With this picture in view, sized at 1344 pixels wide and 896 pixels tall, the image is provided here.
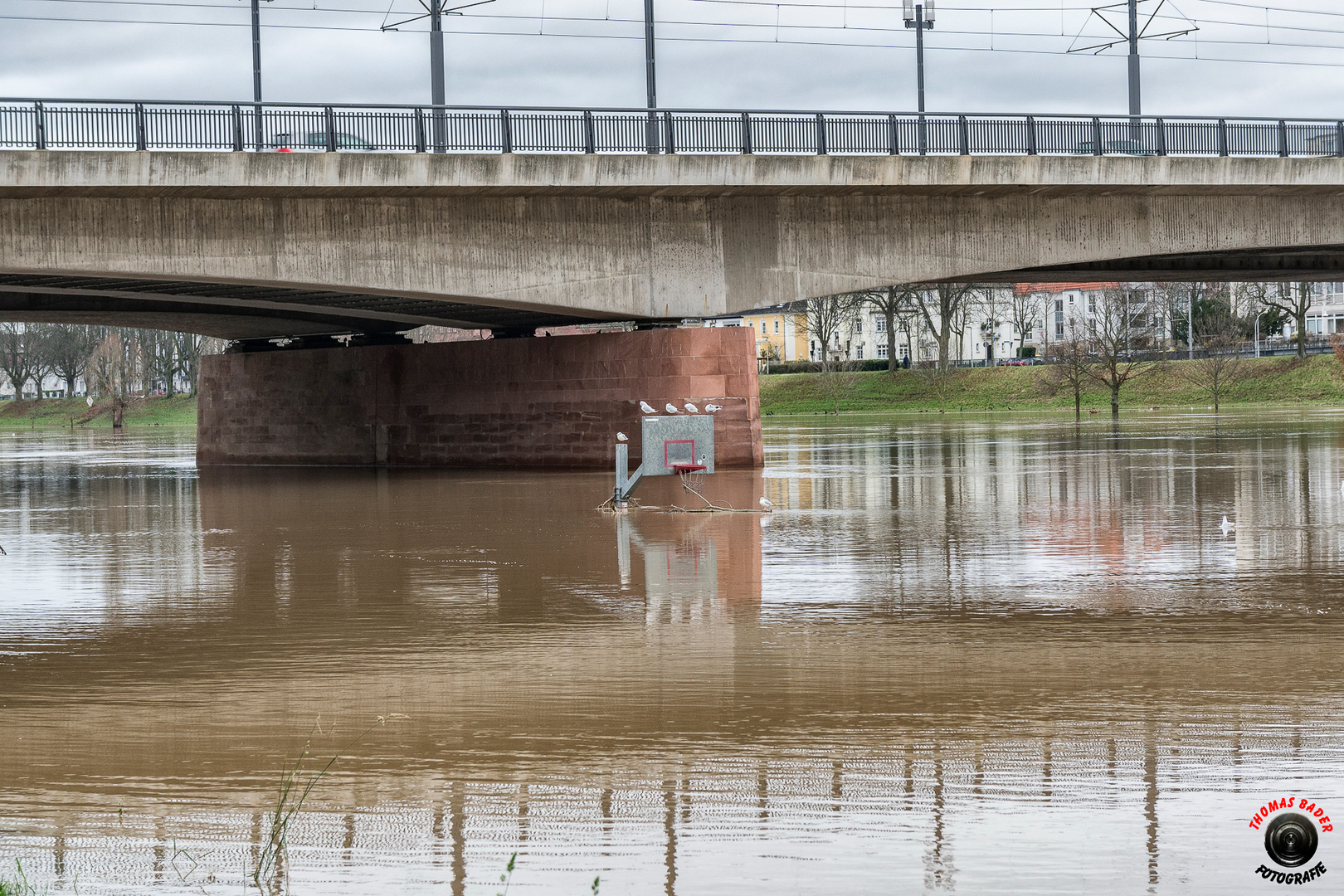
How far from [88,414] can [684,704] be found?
114943mm

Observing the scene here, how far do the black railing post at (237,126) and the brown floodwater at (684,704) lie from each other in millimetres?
10641

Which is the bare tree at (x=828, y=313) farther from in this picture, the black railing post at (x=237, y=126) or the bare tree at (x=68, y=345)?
the black railing post at (x=237, y=126)

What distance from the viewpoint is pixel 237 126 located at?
27.7 m

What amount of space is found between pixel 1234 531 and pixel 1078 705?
32.2 feet

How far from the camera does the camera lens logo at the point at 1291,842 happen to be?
5.47 metres

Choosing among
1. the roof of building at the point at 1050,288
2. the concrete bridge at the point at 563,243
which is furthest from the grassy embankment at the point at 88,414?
the concrete bridge at the point at 563,243

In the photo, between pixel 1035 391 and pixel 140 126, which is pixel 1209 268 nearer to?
pixel 140 126

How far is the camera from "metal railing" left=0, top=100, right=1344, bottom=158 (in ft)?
88.2

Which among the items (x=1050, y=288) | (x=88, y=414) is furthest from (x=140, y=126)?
(x=1050, y=288)

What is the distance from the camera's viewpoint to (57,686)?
928 centimetres

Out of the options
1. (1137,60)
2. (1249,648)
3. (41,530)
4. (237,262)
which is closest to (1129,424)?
(1137,60)

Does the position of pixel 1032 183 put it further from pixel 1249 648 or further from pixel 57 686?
pixel 57 686
